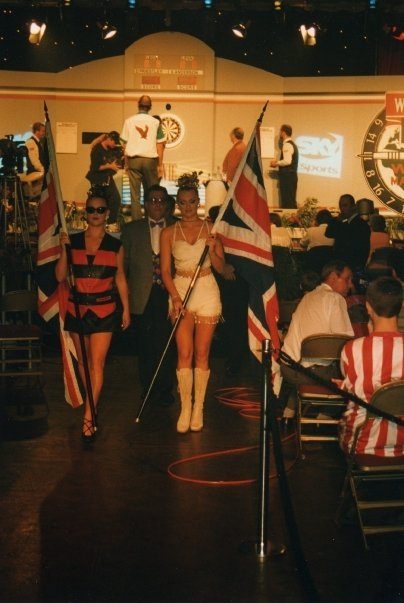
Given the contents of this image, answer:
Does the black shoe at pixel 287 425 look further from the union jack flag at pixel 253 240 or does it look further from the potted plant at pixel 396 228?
the potted plant at pixel 396 228

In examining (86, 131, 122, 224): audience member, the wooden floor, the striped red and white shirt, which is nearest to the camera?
the wooden floor

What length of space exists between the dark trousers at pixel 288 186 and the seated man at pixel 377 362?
501 inches

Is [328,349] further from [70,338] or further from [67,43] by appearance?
[67,43]

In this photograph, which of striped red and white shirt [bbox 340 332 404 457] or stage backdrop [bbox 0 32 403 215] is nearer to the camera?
striped red and white shirt [bbox 340 332 404 457]

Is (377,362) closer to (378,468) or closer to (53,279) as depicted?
(378,468)

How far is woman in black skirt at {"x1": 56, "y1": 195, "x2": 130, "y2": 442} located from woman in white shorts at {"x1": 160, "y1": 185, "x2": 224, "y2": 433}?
0.50m

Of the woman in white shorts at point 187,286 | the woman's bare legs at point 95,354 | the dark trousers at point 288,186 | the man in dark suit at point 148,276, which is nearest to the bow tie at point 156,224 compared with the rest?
the man in dark suit at point 148,276

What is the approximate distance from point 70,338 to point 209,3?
33.6 feet

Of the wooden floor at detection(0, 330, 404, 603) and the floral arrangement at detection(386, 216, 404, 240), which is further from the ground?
the floral arrangement at detection(386, 216, 404, 240)

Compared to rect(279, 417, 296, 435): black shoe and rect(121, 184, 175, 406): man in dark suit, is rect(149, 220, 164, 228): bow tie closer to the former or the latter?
rect(121, 184, 175, 406): man in dark suit

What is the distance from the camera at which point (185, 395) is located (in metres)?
8.29

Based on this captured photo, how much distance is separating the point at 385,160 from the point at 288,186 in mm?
Result: 1944

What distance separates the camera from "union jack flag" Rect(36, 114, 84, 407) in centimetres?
812

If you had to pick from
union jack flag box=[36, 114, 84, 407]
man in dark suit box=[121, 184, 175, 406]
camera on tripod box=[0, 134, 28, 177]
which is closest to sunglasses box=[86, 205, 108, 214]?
union jack flag box=[36, 114, 84, 407]
